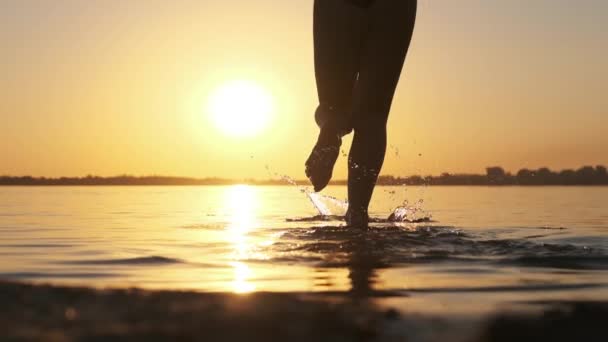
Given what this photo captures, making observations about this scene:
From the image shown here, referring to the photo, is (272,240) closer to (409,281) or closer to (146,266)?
(146,266)

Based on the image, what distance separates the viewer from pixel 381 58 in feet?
21.4

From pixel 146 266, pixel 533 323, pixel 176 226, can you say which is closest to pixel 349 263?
pixel 146 266

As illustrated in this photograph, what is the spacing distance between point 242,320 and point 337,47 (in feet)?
13.6

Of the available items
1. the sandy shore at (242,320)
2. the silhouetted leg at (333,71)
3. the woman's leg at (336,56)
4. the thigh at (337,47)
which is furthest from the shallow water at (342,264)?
the thigh at (337,47)

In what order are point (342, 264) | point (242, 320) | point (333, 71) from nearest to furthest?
point (242, 320)
point (342, 264)
point (333, 71)

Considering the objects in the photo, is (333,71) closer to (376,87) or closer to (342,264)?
(376,87)

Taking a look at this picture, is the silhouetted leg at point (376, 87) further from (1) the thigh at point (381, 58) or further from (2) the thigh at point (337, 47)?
(2) the thigh at point (337, 47)

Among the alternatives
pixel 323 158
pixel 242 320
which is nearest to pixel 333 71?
pixel 323 158

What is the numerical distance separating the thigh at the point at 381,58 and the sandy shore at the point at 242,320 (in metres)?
3.41

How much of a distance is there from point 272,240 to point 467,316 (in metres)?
3.73

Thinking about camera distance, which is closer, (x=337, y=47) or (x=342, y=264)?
(x=342, y=264)

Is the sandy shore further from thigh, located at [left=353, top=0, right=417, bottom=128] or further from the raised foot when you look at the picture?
Result: thigh, located at [left=353, top=0, right=417, bottom=128]

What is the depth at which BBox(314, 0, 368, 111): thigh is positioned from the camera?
21.3ft

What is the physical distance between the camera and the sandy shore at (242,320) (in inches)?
98.5
